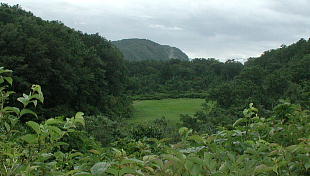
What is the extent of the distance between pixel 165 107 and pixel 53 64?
81.5 feet

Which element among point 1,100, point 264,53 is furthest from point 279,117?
point 264,53

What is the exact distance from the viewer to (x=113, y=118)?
1264 inches

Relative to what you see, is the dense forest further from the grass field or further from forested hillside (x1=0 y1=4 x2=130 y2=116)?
the grass field

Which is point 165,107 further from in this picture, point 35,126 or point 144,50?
point 144,50

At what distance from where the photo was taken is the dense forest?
5.25 feet

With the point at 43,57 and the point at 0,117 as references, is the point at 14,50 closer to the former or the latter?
the point at 43,57

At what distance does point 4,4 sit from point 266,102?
68.5ft

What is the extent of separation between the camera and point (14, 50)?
79.1ft

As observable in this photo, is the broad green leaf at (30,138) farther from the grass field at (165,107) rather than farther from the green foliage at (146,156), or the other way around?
the grass field at (165,107)

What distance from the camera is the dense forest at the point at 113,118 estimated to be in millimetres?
1601

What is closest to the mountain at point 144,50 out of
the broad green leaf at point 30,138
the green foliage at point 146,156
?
the green foliage at point 146,156

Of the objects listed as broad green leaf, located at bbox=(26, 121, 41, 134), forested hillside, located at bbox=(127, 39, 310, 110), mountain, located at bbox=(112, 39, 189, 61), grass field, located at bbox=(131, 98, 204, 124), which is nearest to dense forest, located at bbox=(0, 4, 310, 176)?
broad green leaf, located at bbox=(26, 121, 41, 134)

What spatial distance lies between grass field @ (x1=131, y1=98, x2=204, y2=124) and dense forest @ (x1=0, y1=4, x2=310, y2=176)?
108 inches

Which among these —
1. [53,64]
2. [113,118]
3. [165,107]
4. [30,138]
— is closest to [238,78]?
[113,118]
